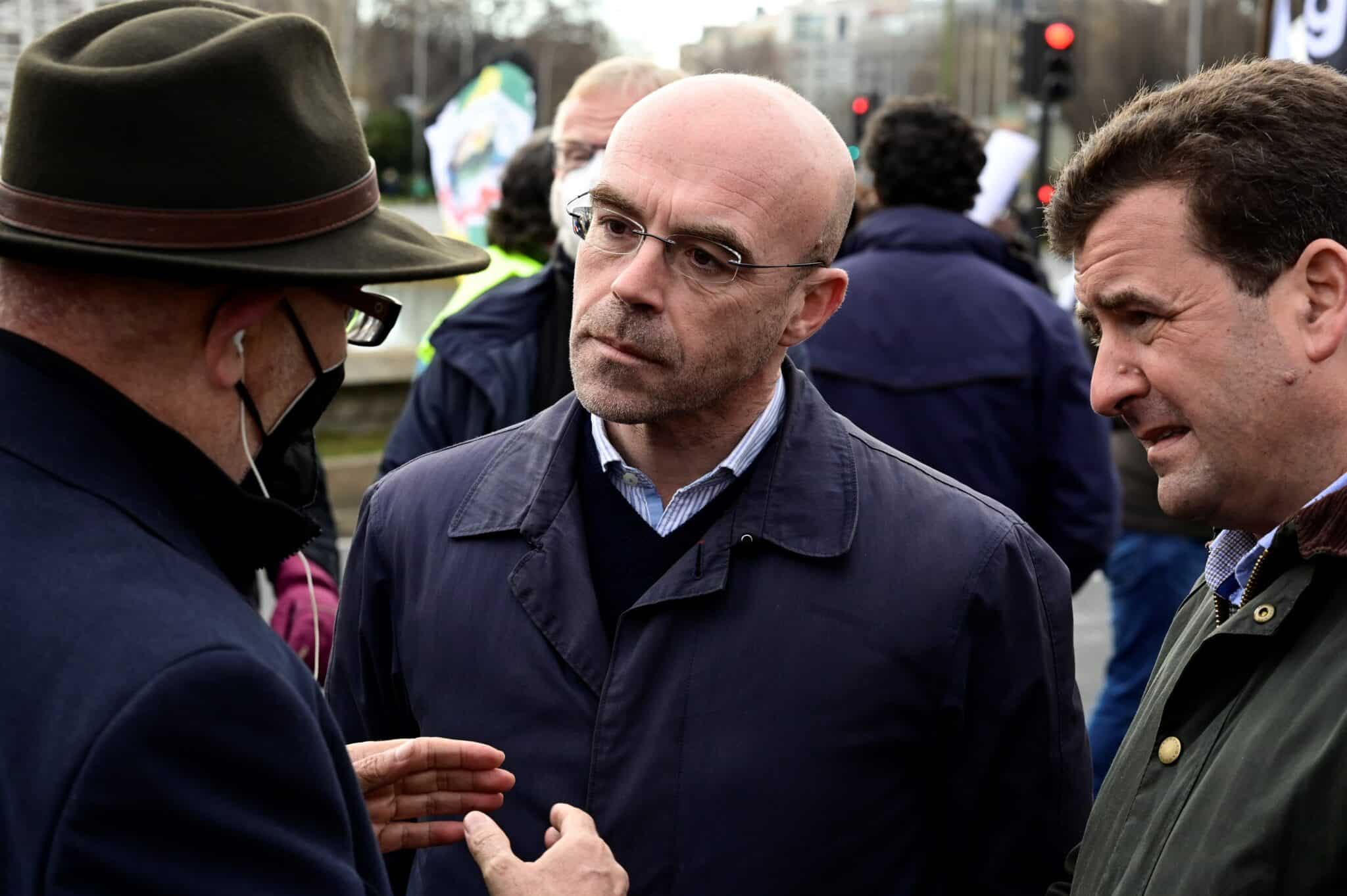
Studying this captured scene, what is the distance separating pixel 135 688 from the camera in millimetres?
1465

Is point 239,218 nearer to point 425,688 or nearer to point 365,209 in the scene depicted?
point 365,209

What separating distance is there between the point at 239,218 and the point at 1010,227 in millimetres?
6540

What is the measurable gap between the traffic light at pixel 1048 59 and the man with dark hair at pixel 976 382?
9684 mm

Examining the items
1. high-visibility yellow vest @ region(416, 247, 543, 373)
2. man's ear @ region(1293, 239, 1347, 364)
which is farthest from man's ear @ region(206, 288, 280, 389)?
high-visibility yellow vest @ region(416, 247, 543, 373)

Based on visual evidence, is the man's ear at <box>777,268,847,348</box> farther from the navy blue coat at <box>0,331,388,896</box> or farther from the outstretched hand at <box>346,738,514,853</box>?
the navy blue coat at <box>0,331,388,896</box>

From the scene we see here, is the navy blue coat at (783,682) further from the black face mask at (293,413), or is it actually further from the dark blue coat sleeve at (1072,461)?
the dark blue coat sleeve at (1072,461)

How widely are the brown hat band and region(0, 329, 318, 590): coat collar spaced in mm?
131

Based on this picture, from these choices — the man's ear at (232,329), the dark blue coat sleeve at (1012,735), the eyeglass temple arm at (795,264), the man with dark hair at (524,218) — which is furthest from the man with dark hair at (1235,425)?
the man with dark hair at (524,218)

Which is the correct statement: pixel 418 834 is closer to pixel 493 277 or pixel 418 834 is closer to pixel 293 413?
pixel 293 413

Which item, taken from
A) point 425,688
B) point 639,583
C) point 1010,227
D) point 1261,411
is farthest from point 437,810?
point 1010,227

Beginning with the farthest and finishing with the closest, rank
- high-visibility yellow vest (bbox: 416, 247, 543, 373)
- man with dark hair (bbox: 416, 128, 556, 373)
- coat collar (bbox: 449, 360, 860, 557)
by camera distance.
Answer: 1. man with dark hair (bbox: 416, 128, 556, 373)
2. high-visibility yellow vest (bbox: 416, 247, 543, 373)
3. coat collar (bbox: 449, 360, 860, 557)

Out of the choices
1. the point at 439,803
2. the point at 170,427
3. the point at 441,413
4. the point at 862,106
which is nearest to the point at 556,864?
the point at 439,803

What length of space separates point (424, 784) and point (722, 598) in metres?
0.54

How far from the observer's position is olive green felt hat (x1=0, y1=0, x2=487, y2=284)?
64.5 inches
